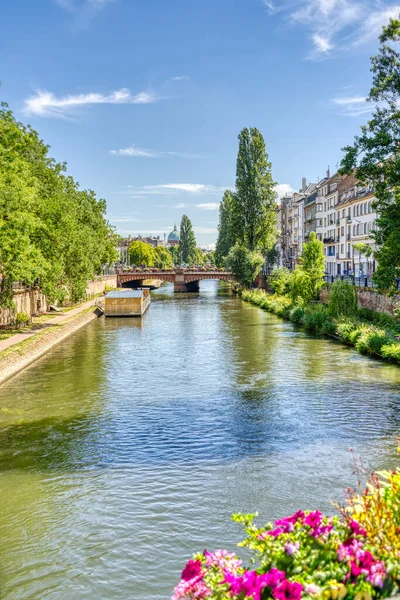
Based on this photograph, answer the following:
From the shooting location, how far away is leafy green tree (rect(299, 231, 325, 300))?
54.7 meters

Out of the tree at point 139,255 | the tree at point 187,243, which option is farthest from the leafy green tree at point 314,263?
the tree at point 139,255

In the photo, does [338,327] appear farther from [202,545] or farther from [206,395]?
[202,545]

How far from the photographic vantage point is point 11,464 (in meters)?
16.2

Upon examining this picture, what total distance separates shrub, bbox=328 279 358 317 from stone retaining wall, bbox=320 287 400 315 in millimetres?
1470

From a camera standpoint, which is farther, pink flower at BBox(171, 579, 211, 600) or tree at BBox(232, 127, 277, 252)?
tree at BBox(232, 127, 277, 252)

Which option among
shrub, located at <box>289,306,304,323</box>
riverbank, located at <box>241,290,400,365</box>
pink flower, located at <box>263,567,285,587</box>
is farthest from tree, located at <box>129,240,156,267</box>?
pink flower, located at <box>263,567,285,587</box>

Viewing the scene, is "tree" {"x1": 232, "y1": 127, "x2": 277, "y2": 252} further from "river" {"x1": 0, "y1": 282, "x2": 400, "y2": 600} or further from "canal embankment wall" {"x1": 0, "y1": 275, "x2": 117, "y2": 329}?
"river" {"x1": 0, "y1": 282, "x2": 400, "y2": 600}

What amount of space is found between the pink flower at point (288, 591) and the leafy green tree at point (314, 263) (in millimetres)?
50635

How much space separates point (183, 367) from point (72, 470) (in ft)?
51.4

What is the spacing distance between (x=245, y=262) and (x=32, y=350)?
50.5 meters

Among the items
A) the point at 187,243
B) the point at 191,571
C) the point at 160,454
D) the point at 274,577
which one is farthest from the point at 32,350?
the point at 187,243

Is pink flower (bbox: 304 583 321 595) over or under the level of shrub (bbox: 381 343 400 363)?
over

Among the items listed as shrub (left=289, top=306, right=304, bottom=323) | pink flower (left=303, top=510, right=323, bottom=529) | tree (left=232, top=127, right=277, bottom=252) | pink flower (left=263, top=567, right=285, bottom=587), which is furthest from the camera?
tree (left=232, top=127, right=277, bottom=252)

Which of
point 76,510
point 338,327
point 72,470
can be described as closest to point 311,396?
point 72,470
